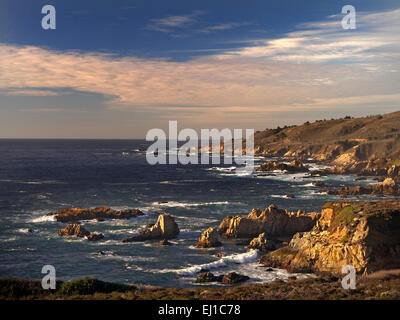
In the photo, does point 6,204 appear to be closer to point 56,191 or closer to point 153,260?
point 56,191

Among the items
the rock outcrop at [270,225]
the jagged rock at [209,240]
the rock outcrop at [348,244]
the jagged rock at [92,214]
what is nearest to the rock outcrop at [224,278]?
the rock outcrop at [348,244]

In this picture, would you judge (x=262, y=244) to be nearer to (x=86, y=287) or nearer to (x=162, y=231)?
(x=162, y=231)

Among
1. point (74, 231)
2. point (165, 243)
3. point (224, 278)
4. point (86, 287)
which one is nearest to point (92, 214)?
point (74, 231)

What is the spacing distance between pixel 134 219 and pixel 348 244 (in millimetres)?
37292

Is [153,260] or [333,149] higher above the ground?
[333,149]

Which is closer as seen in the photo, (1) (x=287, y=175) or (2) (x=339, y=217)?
(2) (x=339, y=217)

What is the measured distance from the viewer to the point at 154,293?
100.0 ft

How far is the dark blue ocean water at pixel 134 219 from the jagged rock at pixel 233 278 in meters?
1.79

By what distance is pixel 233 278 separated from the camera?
37594 mm

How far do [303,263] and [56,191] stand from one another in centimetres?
7323

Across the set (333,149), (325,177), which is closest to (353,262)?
(325,177)

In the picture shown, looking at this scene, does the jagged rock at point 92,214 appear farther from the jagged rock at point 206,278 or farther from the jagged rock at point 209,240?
the jagged rock at point 206,278

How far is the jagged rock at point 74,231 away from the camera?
181 feet

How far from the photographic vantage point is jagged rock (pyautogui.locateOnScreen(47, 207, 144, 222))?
64.4 m
